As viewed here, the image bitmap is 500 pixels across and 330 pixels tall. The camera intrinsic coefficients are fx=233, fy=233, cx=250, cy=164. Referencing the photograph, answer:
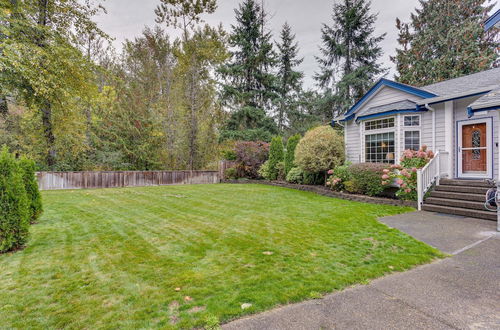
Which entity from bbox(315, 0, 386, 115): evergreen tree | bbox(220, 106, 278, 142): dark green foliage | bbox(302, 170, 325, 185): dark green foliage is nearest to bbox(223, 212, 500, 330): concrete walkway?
bbox(302, 170, 325, 185): dark green foliage

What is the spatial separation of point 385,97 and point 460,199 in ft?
16.8

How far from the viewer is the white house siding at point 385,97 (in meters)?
9.12

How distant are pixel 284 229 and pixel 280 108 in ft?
59.9

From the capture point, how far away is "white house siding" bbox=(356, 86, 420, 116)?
359 inches

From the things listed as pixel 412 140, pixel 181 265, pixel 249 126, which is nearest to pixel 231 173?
pixel 249 126

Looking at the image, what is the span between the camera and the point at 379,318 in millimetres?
2121

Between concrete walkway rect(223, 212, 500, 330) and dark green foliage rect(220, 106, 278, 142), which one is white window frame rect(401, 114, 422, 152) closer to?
concrete walkway rect(223, 212, 500, 330)

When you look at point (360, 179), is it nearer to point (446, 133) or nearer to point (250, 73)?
point (446, 133)

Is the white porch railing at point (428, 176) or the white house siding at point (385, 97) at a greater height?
the white house siding at point (385, 97)

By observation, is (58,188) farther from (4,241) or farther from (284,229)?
(284,229)

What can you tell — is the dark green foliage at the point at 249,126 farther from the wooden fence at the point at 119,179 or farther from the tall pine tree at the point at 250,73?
the wooden fence at the point at 119,179

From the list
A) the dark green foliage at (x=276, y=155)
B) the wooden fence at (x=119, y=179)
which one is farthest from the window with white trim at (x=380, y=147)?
the wooden fence at (x=119, y=179)

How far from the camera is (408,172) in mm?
7516

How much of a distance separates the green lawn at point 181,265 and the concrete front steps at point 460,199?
2357 mm
